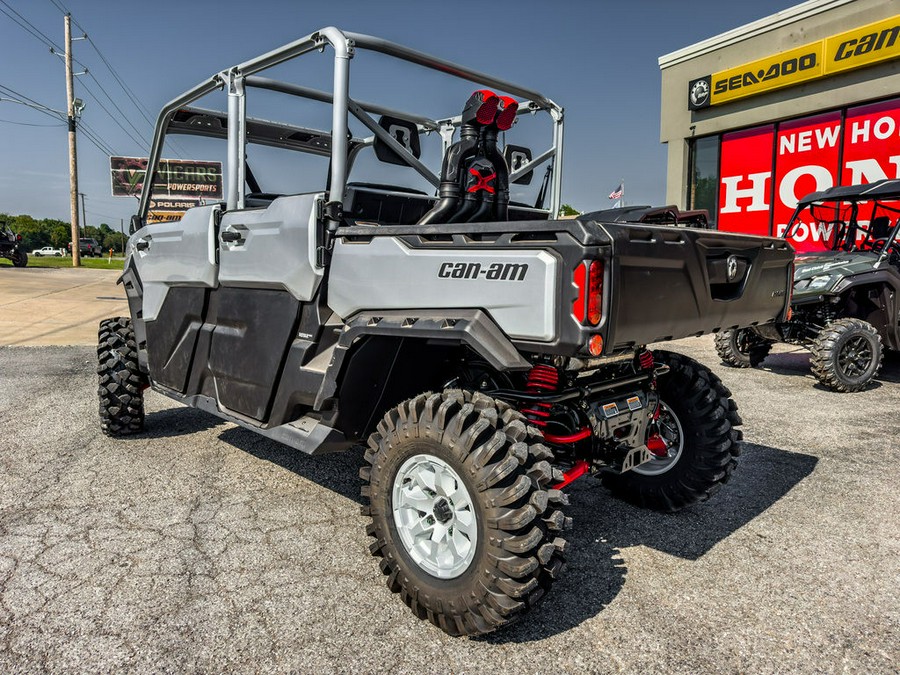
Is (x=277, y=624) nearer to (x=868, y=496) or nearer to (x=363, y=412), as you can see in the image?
(x=363, y=412)

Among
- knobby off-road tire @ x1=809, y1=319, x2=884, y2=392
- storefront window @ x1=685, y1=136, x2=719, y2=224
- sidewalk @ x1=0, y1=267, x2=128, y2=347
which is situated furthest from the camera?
storefront window @ x1=685, y1=136, x2=719, y2=224

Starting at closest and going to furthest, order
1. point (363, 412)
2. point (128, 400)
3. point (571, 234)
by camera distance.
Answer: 1. point (571, 234)
2. point (363, 412)
3. point (128, 400)

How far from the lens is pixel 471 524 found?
250 centimetres

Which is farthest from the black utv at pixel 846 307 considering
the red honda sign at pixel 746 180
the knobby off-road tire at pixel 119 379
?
the red honda sign at pixel 746 180

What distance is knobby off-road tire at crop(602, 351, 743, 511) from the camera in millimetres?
3516

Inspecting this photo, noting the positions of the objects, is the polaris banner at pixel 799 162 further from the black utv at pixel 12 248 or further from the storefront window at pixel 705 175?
the black utv at pixel 12 248

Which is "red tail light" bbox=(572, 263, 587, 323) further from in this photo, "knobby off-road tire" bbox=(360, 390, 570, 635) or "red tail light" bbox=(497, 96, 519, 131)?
"red tail light" bbox=(497, 96, 519, 131)

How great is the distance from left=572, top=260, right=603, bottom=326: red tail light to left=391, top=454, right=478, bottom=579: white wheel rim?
799 millimetres

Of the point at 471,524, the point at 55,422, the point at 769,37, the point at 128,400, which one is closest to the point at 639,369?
the point at 471,524

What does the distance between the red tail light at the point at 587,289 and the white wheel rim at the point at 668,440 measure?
1.64 metres

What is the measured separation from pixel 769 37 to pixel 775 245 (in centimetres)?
1399

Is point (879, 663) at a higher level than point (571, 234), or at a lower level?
lower

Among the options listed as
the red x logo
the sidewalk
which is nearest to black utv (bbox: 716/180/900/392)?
the red x logo

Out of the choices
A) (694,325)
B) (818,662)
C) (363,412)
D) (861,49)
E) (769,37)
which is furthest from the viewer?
(769,37)
